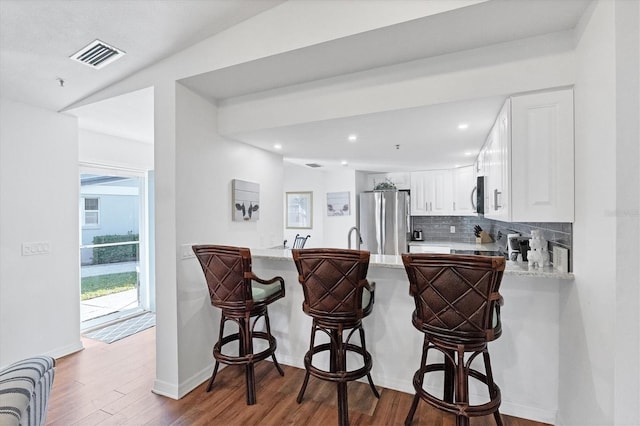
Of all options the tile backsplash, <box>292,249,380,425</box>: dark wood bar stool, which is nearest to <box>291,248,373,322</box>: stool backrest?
<box>292,249,380,425</box>: dark wood bar stool

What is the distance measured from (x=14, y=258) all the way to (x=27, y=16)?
2072 mm

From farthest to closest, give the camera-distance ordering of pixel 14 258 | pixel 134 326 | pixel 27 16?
pixel 134 326, pixel 14 258, pixel 27 16

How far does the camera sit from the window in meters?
3.84

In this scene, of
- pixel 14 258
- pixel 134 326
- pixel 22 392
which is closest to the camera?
pixel 22 392

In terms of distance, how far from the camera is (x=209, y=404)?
2.26 metres

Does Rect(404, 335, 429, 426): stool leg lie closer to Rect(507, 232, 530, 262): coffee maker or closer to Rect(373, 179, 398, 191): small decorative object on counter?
Rect(507, 232, 530, 262): coffee maker

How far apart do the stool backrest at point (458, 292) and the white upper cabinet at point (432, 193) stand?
3799mm

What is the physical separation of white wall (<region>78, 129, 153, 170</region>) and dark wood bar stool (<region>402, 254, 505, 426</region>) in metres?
3.86

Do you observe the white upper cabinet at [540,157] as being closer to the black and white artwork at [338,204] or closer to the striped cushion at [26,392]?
the striped cushion at [26,392]

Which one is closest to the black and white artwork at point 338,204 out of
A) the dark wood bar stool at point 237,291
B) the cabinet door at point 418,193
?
the cabinet door at point 418,193

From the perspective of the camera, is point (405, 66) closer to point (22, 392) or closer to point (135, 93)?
point (135, 93)

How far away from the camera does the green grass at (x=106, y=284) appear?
13.0 feet

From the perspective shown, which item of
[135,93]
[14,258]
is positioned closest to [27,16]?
[135,93]

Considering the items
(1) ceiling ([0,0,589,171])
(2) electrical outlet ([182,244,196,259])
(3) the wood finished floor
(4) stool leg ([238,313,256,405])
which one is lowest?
(3) the wood finished floor
